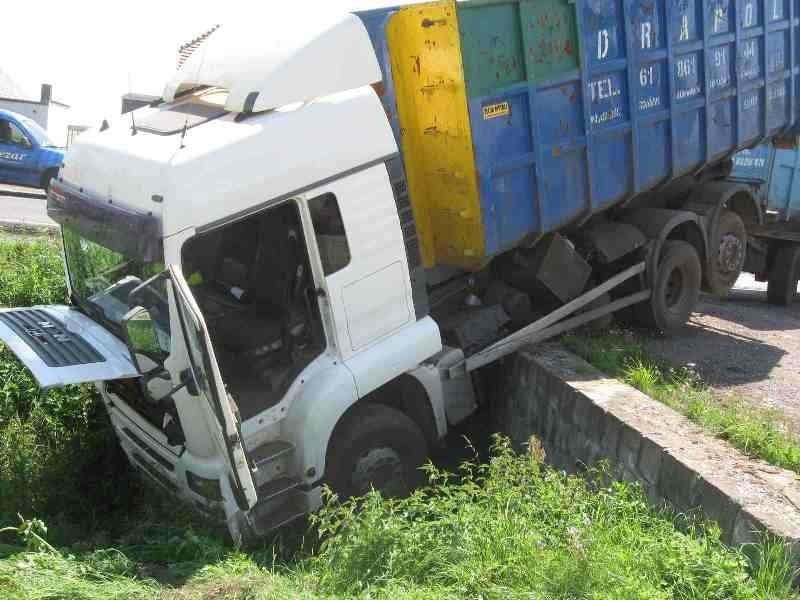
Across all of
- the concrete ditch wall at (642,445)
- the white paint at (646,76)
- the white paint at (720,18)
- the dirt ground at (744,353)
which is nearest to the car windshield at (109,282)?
the concrete ditch wall at (642,445)

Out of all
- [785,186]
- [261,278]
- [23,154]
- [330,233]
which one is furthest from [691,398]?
[23,154]

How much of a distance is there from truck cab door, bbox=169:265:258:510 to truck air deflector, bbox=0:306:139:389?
0.53 meters

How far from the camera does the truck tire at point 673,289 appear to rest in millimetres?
7199

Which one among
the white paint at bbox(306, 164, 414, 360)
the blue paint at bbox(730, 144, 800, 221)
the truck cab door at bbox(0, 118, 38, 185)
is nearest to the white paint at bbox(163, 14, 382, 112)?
the white paint at bbox(306, 164, 414, 360)

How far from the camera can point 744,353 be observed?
22.9 feet

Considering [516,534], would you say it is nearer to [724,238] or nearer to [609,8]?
[609,8]

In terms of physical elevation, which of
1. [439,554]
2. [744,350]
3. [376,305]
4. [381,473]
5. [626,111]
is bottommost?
[744,350]

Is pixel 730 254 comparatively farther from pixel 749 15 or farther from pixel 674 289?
pixel 749 15

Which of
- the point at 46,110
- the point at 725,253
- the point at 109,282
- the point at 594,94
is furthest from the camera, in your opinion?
the point at 46,110

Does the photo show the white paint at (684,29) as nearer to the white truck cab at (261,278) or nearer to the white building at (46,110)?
the white truck cab at (261,278)

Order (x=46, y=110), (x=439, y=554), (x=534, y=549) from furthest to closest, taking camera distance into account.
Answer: (x=46, y=110)
(x=439, y=554)
(x=534, y=549)

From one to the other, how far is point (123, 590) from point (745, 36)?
21.7 feet

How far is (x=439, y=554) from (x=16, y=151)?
13.0 meters

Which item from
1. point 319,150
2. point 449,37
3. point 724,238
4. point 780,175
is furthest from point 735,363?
point 780,175
